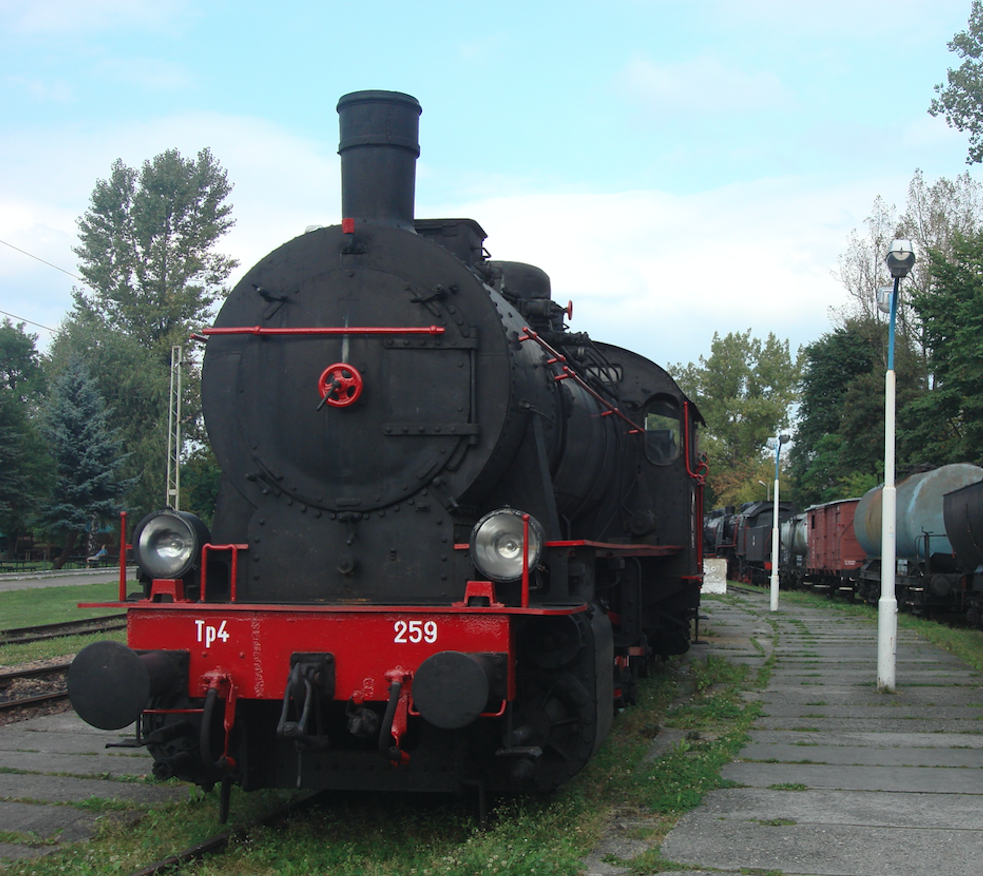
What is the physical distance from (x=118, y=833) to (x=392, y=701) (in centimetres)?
178

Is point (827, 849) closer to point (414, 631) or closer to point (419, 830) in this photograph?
point (419, 830)

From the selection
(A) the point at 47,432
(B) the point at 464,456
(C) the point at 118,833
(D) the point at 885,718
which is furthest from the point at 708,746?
(A) the point at 47,432

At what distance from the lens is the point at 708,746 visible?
7613 mm

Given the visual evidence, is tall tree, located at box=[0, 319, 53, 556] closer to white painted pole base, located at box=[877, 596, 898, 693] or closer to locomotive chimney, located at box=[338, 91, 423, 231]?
white painted pole base, located at box=[877, 596, 898, 693]

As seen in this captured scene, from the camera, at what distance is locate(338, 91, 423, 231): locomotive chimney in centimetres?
609

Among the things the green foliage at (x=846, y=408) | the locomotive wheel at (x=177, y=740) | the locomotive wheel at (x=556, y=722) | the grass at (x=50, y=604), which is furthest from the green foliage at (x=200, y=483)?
the green foliage at (x=846, y=408)

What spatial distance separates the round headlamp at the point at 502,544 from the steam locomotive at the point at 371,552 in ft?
0.03

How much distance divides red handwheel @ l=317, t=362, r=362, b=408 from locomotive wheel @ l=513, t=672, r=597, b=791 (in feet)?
5.80

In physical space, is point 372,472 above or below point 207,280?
below

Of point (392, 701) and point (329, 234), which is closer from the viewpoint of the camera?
point (392, 701)

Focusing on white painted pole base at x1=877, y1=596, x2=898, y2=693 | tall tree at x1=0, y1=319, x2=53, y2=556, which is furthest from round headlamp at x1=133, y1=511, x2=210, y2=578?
tall tree at x1=0, y1=319, x2=53, y2=556

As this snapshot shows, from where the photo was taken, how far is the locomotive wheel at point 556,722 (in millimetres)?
5391

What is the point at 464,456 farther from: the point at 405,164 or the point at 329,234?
the point at 405,164

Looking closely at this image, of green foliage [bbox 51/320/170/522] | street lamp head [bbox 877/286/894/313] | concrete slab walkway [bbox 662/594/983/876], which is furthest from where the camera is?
green foliage [bbox 51/320/170/522]
